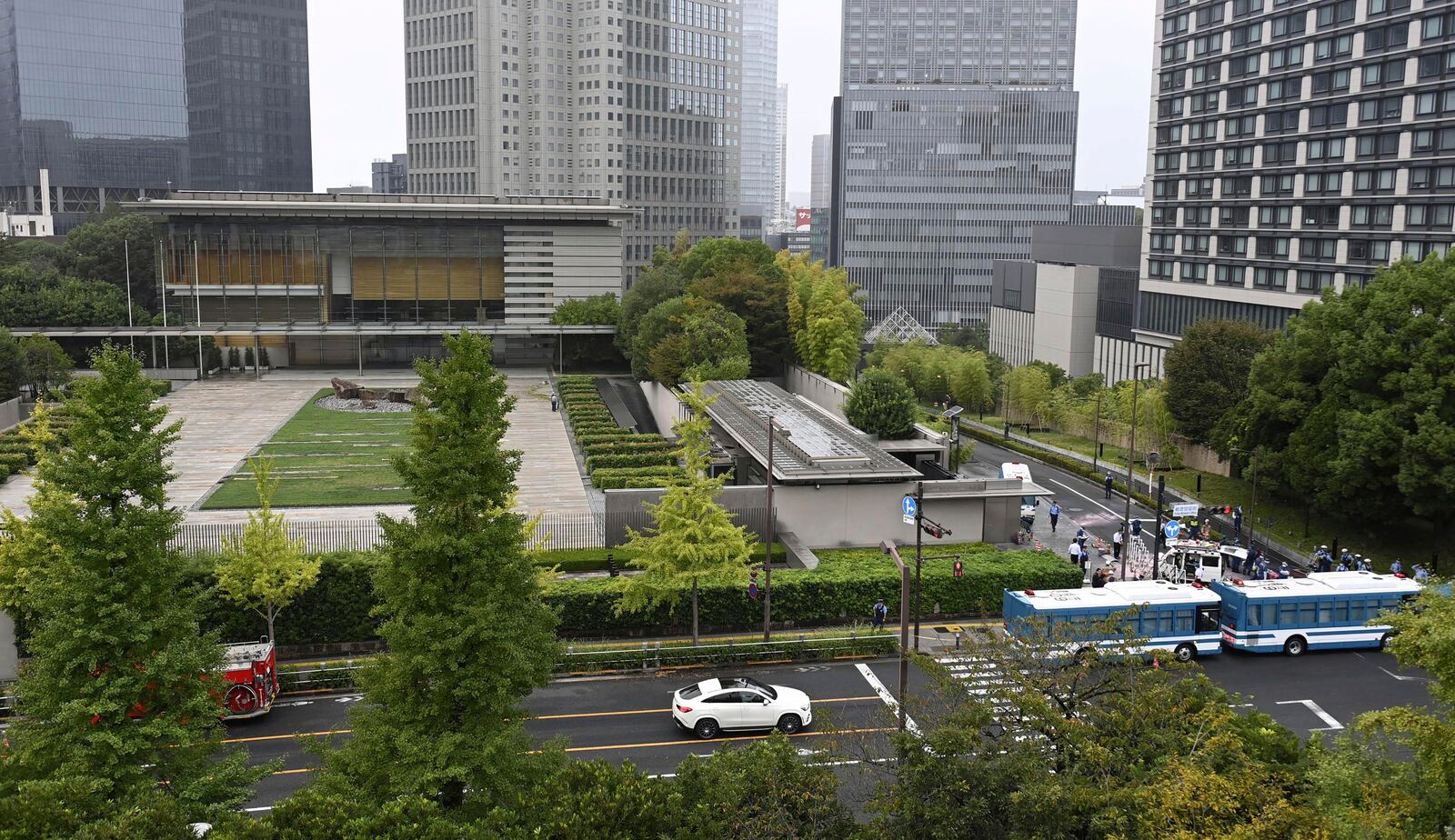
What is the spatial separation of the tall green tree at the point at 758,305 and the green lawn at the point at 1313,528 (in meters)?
26.8

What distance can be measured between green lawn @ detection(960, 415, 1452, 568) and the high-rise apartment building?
513ft

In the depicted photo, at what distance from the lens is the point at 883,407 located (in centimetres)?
5103

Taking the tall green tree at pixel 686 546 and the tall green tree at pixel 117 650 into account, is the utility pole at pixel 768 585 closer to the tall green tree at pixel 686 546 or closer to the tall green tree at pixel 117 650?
the tall green tree at pixel 686 546

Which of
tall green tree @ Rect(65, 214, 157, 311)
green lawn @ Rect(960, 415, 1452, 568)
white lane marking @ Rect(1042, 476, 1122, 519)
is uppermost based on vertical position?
tall green tree @ Rect(65, 214, 157, 311)

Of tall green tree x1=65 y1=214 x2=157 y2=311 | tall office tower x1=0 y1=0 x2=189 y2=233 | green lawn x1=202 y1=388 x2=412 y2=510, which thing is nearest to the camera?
green lawn x1=202 y1=388 x2=412 y2=510

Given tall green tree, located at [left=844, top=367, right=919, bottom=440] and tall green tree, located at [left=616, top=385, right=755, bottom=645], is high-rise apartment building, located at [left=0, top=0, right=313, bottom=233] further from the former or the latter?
tall green tree, located at [left=616, top=385, right=755, bottom=645]

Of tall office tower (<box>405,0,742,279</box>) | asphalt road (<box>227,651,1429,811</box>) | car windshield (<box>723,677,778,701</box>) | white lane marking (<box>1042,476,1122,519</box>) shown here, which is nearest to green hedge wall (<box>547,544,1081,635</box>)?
asphalt road (<box>227,651,1429,811</box>)

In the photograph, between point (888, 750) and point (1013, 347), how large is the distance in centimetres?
8616

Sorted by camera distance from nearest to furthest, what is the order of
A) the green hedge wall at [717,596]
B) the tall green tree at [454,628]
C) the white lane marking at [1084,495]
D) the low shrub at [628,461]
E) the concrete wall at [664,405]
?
the tall green tree at [454,628] → the green hedge wall at [717,596] → the low shrub at [628,461] → the white lane marking at [1084,495] → the concrete wall at [664,405]

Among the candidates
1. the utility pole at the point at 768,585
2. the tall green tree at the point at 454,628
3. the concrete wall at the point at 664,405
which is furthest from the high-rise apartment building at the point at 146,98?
the tall green tree at the point at 454,628

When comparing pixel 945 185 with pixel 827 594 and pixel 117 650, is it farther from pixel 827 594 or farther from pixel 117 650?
pixel 117 650

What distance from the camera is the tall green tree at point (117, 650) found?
20.2m

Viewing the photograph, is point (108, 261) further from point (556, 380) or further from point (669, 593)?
point (669, 593)

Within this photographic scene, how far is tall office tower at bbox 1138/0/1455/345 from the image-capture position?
62.1 metres
